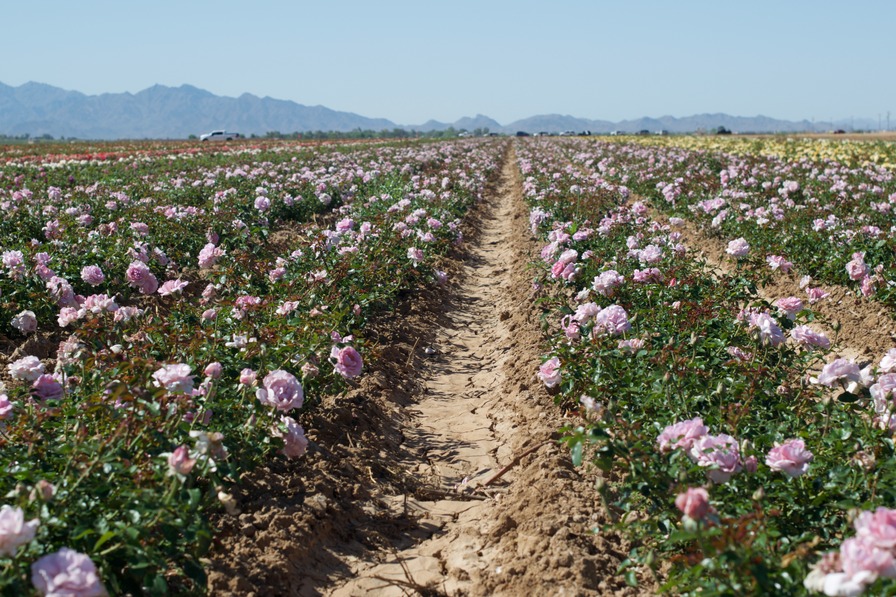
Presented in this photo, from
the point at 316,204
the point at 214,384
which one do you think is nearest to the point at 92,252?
the point at 214,384

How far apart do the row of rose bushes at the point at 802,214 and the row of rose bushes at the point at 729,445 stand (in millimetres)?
1839

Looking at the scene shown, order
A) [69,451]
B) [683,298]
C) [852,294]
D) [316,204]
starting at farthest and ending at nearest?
[316,204] < [852,294] < [683,298] < [69,451]

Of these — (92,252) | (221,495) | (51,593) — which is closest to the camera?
(51,593)

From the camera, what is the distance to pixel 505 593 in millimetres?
3428

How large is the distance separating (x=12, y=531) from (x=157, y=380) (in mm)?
1146

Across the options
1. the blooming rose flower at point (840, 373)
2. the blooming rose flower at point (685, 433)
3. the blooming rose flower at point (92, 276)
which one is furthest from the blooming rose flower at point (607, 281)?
the blooming rose flower at point (92, 276)

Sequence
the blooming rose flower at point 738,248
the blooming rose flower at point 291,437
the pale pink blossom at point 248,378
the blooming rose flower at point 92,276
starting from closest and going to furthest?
the blooming rose flower at point 291,437, the pale pink blossom at point 248,378, the blooming rose flower at point 92,276, the blooming rose flower at point 738,248

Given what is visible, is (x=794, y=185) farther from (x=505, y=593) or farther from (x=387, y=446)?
(x=505, y=593)

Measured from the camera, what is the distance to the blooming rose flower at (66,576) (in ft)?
6.88

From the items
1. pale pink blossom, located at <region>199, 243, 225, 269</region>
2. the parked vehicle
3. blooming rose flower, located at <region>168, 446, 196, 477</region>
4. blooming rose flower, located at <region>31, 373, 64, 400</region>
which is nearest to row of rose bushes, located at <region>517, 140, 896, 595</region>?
blooming rose flower, located at <region>168, 446, 196, 477</region>

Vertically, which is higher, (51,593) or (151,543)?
(51,593)

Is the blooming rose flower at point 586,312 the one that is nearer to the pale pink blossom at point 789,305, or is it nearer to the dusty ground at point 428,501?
the dusty ground at point 428,501

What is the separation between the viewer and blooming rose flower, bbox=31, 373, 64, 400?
137 inches

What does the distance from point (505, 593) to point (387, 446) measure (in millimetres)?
1815
